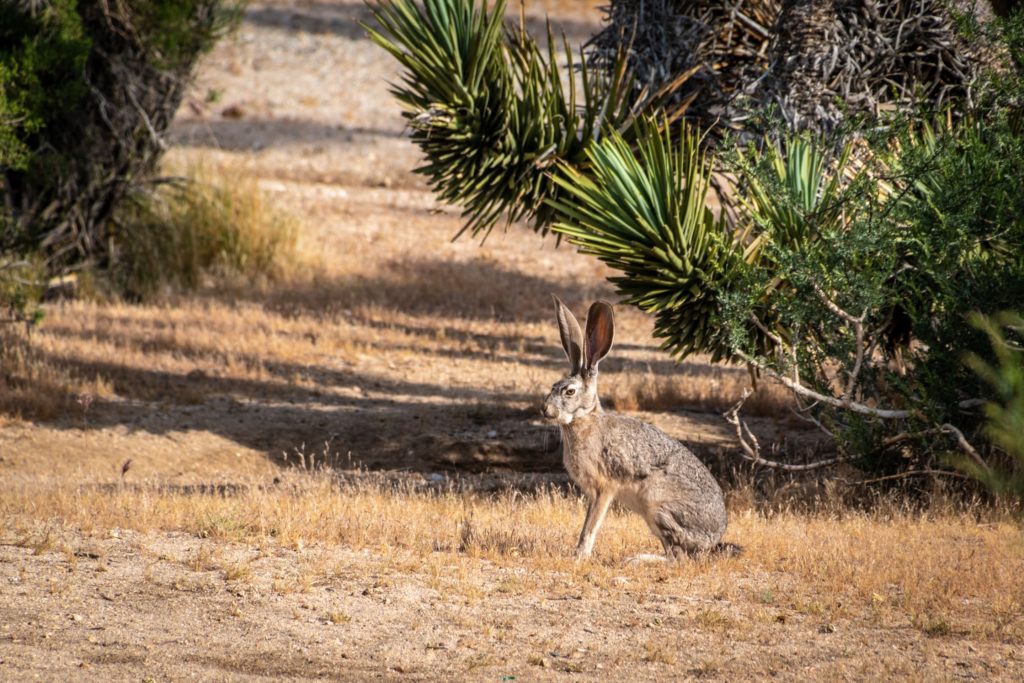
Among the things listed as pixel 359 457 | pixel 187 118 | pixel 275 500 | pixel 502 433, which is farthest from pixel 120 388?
pixel 187 118

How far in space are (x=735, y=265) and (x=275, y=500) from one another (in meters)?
3.67

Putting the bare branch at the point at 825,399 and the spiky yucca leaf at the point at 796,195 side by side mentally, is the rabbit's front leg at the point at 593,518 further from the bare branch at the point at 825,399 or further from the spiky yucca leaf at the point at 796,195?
the spiky yucca leaf at the point at 796,195

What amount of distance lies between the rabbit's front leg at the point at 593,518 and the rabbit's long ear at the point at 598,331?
2.48ft

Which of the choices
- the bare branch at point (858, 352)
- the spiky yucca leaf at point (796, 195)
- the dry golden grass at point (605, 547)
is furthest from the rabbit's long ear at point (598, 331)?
the bare branch at point (858, 352)

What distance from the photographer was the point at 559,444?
36.8 feet

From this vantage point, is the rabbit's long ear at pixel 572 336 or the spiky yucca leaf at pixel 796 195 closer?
the rabbit's long ear at pixel 572 336

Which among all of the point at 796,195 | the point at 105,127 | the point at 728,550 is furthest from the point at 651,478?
the point at 105,127

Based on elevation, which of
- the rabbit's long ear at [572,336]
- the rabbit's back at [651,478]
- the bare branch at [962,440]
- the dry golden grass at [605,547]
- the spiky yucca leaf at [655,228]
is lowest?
the dry golden grass at [605,547]

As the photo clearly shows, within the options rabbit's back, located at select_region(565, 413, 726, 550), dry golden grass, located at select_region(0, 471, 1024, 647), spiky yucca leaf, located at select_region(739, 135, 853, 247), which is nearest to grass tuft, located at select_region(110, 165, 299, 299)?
dry golden grass, located at select_region(0, 471, 1024, 647)

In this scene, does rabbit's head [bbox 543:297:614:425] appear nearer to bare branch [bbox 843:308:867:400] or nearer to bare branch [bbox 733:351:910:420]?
bare branch [bbox 733:351:910:420]

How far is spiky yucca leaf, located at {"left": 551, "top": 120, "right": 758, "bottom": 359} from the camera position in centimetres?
857

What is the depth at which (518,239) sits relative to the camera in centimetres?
2269

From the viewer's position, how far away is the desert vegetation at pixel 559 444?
19.2 feet

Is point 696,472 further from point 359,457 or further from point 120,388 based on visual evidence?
point 120,388
